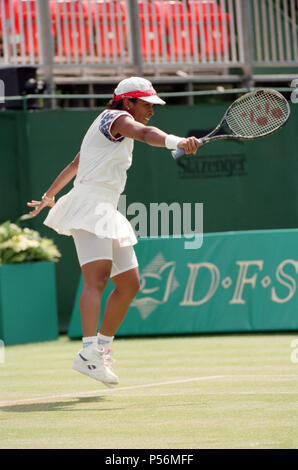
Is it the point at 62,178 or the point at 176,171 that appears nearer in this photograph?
the point at 62,178

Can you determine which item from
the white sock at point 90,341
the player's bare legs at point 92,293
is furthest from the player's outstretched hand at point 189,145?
the white sock at point 90,341

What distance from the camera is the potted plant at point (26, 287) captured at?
30.3ft

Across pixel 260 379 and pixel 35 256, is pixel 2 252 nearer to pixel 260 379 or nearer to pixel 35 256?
pixel 35 256

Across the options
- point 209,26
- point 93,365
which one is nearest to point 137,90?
point 93,365

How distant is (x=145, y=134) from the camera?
5.23 metres

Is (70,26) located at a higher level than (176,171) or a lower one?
higher

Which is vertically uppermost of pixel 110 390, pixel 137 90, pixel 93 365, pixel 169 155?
pixel 137 90

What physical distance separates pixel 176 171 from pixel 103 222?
16.1 feet

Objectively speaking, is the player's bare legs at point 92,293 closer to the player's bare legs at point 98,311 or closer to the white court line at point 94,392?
the player's bare legs at point 98,311

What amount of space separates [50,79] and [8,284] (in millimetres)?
3585

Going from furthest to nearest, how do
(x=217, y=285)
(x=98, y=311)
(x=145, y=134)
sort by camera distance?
(x=217, y=285)
(x=98, y=311)
(x=145, y=134)

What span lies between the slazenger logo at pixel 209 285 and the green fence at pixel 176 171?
1269 millimetres

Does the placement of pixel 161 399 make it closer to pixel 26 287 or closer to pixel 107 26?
pixel 26 287

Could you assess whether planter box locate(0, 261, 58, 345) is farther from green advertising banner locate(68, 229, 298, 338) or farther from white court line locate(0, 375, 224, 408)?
white court line locate(0, 375, 224, 408)
